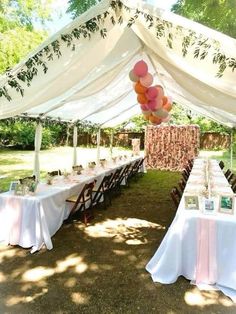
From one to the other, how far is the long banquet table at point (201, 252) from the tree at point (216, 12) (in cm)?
361

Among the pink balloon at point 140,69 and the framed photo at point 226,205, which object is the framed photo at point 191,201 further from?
the pink balloon at point 140,69

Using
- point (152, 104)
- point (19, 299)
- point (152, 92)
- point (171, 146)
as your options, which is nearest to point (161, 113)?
point (152, 104)

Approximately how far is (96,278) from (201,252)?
1.40m

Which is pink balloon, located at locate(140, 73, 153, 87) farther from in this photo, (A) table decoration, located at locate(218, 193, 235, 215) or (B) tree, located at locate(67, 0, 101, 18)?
(B) tree, located at locate(67, 0, 101, 18)

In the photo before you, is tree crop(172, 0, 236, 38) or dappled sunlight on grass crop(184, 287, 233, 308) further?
tree crop(172, 0, 236, 38)

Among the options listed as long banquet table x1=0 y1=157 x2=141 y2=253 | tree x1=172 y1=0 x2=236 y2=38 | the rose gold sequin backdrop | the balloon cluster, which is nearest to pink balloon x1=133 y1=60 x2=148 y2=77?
the balloon cluster

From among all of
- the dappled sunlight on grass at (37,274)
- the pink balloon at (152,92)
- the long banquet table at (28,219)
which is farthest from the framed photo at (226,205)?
the long banquet table at (28,219)

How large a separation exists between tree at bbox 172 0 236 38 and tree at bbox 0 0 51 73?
5169 millimetres

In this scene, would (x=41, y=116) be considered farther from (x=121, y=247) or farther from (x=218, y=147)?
(x=218, y=147)

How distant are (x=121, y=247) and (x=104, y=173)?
403cm

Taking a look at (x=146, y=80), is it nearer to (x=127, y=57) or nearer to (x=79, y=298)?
(x=127, y=57)

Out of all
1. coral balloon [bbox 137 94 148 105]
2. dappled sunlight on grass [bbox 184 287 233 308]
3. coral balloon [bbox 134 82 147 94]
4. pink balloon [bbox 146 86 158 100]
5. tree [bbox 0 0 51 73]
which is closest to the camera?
dappled sunlight on grass [bbox 184 287 233 308]

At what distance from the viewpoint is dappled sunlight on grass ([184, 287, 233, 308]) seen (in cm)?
375

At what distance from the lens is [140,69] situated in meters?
4.96
